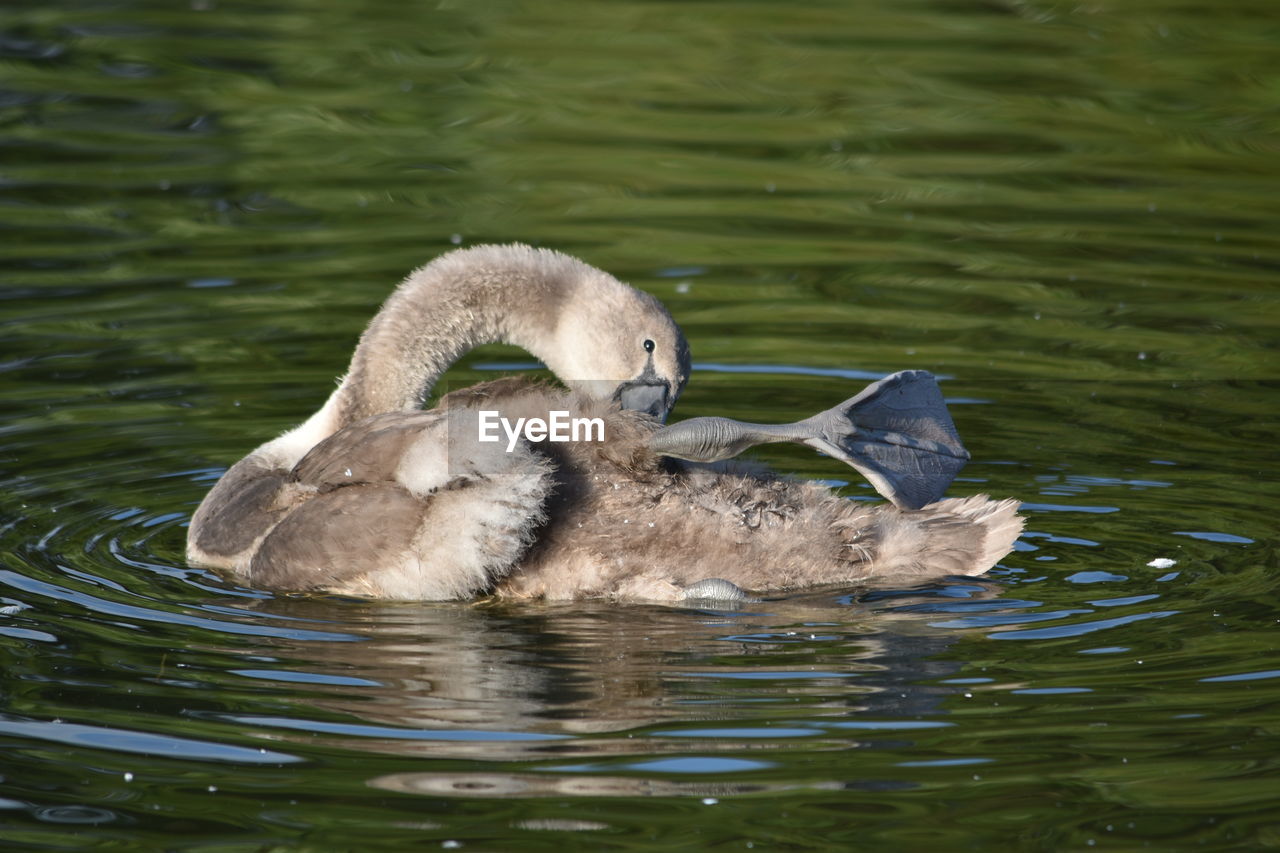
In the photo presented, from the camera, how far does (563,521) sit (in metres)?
6.29

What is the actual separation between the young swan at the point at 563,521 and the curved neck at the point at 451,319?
0.60 metres

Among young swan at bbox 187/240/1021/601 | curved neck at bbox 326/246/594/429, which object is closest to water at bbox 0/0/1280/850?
young swan at bbox 187/240/1021/601

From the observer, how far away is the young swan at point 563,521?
619 centimetres

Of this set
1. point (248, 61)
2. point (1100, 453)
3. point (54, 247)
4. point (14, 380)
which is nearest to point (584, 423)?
point (1100, 453)

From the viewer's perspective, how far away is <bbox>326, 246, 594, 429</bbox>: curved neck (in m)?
7.30

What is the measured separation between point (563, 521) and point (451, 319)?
1381mm

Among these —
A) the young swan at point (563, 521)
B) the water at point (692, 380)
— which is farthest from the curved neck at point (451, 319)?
the water at point (692, 380)

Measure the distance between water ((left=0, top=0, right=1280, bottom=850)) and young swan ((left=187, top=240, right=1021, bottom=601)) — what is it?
0.47 feet

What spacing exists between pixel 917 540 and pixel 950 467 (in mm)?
456

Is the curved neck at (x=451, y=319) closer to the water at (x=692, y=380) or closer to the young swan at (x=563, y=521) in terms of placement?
the young swan at (x=563, y=521)

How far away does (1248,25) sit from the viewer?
15.1m

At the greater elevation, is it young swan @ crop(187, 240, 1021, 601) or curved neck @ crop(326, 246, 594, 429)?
curved neck @ crop(326, 246, 594, 429)

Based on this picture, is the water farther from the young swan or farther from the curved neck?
the curved neck

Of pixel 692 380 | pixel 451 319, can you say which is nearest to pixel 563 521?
pixel 451 319
